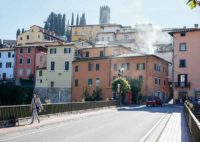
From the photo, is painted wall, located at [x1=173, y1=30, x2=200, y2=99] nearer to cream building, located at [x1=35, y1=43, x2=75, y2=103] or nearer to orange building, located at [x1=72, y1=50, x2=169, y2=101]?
orange building, located at [x1=72, y1=50, x2=169, y2=101]

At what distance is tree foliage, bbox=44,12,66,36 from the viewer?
445 feet

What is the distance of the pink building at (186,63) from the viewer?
56.6 m

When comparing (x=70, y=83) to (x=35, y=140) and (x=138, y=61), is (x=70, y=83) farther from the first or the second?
(x=35, y=140)

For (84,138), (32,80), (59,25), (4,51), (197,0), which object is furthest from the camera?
(59,25)

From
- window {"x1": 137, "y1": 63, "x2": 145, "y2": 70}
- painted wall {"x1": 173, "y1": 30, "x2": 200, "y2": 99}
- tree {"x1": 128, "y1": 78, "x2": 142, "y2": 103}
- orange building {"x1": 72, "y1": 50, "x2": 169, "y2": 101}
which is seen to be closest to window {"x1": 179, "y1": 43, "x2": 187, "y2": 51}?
painted wall {"x1": 173, "y1": 30, "x2": 200, "y2": 99}

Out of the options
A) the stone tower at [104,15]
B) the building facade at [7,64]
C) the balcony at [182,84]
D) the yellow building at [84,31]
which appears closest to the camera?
the balcony at [182,84]

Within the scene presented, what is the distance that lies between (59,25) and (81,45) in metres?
64.3

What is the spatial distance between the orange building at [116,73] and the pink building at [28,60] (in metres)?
11.0

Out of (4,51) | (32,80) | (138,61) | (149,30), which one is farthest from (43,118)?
(149,30)

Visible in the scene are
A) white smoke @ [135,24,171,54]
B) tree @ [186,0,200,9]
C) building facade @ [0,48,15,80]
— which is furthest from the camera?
white smoke @ [135,24,171,54]

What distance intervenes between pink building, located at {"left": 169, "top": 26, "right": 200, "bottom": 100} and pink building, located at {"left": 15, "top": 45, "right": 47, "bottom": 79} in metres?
29.0

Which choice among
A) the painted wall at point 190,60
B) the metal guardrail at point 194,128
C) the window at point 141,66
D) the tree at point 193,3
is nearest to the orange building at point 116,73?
the window at point 141,66

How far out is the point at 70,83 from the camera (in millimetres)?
64625

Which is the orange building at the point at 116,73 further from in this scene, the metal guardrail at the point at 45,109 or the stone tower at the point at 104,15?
the stone tower at the point at 104,15
